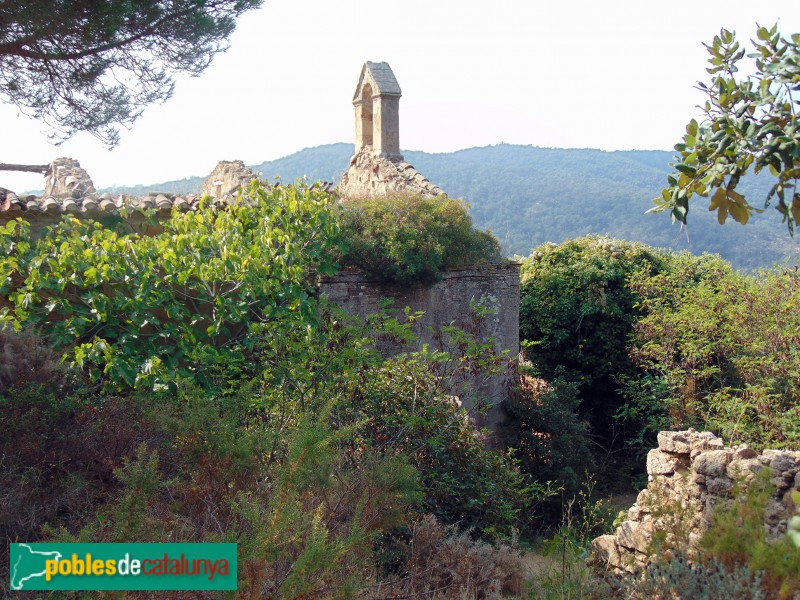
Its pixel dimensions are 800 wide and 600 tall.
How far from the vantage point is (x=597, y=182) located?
5919 cm

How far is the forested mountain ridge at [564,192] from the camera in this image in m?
38.7

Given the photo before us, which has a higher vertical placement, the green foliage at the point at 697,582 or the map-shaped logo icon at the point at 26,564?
the map-shaped logo icon at the point at 26,564

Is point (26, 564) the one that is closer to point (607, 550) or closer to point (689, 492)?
point (607, 550)

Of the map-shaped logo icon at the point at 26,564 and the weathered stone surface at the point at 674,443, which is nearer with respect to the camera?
the map-shaped logo icon at the point at 26,564

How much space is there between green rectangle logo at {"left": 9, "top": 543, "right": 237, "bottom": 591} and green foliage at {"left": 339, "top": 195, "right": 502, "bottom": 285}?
612cm

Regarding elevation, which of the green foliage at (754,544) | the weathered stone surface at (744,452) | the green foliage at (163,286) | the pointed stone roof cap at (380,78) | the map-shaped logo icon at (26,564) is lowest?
the green foliage at (754,544)

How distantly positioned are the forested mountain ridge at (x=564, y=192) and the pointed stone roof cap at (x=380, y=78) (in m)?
15.5

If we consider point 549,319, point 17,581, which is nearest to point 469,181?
point 549,319

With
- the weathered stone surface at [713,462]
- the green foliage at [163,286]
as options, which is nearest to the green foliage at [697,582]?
the weathered stone surface at [713,462]

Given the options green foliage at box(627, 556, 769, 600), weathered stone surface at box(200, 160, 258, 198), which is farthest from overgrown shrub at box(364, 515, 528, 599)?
weathered stone surface at box(200, 160, 258, 198)

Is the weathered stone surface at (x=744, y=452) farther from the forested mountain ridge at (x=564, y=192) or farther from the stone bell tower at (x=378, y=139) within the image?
the forested mountain ridge at (x=564, y=192)

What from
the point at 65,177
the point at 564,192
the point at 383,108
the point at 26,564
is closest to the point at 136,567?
the point at 26,564

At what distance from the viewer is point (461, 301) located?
36.7ft

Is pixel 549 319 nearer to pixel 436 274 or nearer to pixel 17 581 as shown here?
pixel 436 274
